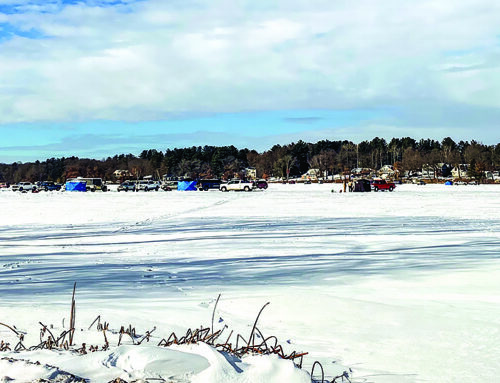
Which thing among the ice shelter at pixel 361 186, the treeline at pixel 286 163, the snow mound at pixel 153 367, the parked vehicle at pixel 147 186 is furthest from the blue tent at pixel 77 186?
the snow mound at pixel 153 367

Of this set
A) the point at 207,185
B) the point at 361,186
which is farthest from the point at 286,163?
the point at 361,186

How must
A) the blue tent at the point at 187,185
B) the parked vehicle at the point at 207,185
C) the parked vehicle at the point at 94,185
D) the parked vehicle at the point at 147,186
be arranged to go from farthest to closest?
the parked vehicle at the point at 94,185
the parked vehicle at the point at 207,185
the blue tent at the point at 187,185
the parked vehicle at the point at 147,186

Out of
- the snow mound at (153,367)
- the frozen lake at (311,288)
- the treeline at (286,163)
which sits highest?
the treeline at (286,163)

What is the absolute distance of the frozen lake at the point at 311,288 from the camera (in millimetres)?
5703

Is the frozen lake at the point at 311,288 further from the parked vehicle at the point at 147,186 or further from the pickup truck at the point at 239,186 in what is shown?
the parked vehicle at the point at 147,186

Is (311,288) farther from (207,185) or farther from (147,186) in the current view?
(147,186)

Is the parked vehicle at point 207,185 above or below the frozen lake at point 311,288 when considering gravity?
above

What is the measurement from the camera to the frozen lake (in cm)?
570

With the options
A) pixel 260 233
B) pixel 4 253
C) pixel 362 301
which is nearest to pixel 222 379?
pixel 362 301

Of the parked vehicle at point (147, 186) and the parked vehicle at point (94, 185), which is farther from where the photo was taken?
the parked vehicle at point (94, 185)

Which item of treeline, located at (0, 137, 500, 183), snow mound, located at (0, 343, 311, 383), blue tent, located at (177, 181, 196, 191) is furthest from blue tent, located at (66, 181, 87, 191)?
snow mound, located at (0, 343, 311, 383)

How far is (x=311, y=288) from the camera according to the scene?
8.84 metres

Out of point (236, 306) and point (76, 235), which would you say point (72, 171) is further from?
point (236, 306)

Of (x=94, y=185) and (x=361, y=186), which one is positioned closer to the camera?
(x=361, y=186)
